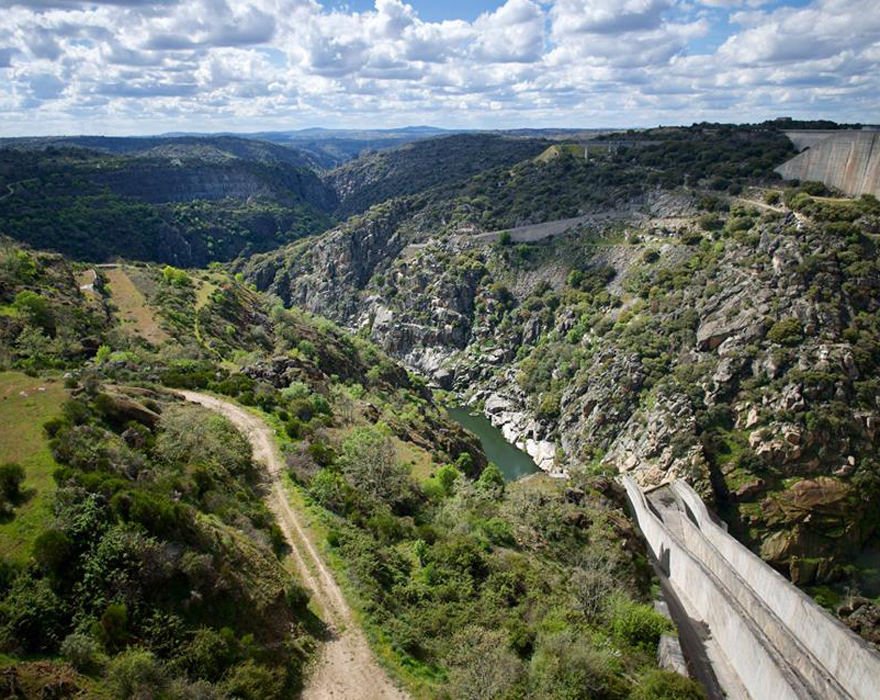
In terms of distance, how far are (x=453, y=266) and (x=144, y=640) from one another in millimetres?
81369

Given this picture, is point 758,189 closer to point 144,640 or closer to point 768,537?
point 768,537

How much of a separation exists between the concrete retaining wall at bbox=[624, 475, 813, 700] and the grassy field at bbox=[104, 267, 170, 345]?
3815 cm

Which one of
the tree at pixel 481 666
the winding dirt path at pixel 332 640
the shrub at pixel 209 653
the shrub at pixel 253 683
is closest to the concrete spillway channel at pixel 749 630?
the tree at pixel 481 666

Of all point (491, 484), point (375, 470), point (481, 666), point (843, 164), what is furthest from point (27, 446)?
point (843, 164)

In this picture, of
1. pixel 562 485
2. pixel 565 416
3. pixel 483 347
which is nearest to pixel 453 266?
pixel 483 347

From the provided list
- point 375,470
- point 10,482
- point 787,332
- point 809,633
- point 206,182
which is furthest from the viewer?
point 206,182

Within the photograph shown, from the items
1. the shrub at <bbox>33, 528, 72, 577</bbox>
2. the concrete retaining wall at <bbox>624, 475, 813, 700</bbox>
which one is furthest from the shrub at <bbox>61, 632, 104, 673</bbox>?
the concrete retaining wall at <bbox>624, 475, 813, 700</bbox>

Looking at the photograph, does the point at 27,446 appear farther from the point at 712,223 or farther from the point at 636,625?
the point at 712,223

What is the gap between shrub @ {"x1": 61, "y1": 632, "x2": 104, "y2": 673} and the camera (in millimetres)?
A: 13258

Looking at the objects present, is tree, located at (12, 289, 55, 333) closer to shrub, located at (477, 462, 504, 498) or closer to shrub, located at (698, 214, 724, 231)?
shrub, located at (477, 462, 504, 498)

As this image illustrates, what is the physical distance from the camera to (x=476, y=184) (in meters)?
116

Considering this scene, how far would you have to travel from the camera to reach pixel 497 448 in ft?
217

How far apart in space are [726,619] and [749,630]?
237 centimetres

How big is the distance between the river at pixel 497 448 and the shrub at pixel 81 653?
44.8m
